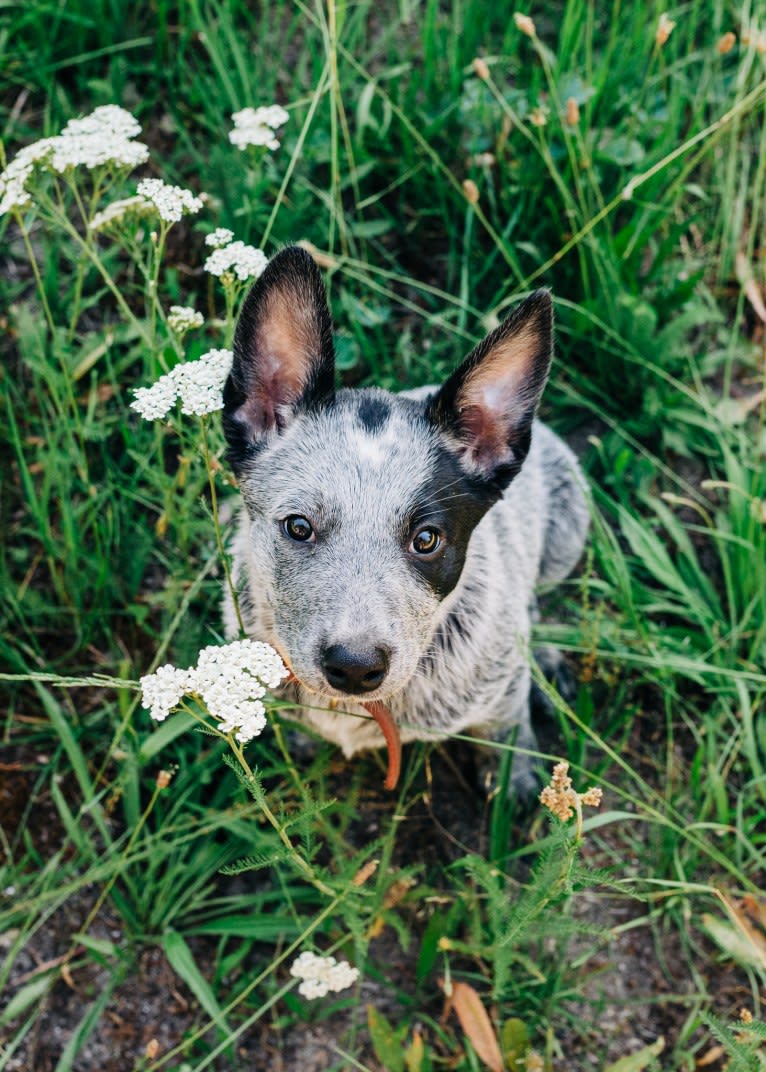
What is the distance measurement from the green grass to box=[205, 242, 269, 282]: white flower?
338mm

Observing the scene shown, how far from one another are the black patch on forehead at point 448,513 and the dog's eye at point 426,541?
18 millimetres

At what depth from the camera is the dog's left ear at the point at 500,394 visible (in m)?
2.88

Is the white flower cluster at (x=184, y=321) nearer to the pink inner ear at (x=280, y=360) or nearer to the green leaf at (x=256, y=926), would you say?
the pink inner ear at (x=280, y=360)

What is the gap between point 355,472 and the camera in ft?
9.63

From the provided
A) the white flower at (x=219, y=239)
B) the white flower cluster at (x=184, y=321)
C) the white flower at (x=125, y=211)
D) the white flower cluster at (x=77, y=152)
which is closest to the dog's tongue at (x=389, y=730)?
the white flower cluster at (x=184, y=321)

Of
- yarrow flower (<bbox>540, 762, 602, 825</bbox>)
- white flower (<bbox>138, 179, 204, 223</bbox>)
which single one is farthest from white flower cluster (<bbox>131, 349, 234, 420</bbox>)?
yarrow flower (<bbox>540, 762, 602, 825</bbox>)

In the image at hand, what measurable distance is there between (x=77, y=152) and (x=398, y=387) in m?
1.72

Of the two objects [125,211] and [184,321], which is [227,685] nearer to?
[184,321]

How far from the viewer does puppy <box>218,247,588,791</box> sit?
110 inches

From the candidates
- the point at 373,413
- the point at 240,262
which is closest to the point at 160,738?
the point at 373,413

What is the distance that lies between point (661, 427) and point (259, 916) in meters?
2.49

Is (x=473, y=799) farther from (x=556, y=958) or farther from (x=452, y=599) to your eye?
(x=452, y=599)

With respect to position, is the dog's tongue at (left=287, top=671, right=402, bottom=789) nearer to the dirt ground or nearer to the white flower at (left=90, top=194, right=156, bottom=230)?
the dirt ground

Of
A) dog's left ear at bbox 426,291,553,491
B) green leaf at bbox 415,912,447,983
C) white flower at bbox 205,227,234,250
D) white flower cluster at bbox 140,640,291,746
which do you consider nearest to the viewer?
white flower cluster at bbox 140,640,291,746
